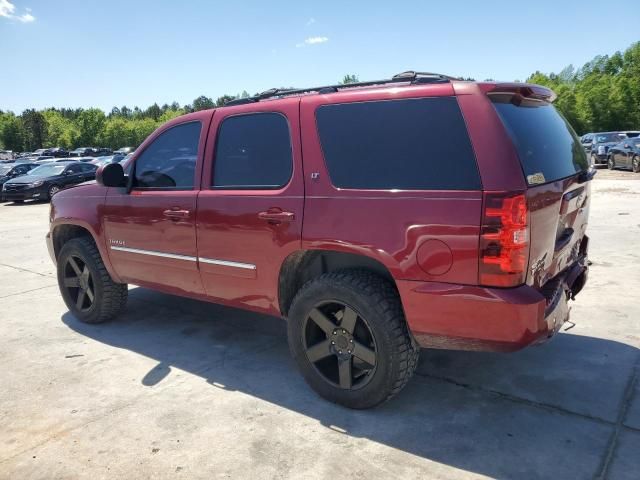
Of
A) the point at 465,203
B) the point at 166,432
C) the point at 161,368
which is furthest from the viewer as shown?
the point at 161,368

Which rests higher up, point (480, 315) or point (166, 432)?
point (480, 315)

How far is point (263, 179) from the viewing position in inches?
139

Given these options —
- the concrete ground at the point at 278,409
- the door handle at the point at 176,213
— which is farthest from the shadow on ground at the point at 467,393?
the door handle at the point at 176,213

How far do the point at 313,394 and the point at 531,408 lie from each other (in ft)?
4.49

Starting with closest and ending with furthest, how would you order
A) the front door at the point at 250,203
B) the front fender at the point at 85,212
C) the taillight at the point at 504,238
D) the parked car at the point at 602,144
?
the taillight at the point at 504,238 < the front door at the point at 250,203 < the front fender at the point at 85,212 < the parked car at the point at 602,144

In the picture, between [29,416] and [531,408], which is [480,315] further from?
Answer: [29,416]

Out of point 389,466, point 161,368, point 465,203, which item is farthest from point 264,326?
point 465,203

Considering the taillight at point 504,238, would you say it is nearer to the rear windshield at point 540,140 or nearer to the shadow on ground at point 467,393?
the rear windshield at point 540,140

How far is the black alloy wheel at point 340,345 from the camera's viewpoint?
3.12 m

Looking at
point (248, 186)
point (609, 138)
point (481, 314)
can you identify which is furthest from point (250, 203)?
point (609, 138)

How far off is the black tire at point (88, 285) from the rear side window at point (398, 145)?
2.73 meters

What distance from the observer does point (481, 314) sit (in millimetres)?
2668

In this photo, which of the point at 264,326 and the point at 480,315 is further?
the point at 264,326

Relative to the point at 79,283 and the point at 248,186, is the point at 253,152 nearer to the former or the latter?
the point at 248,186
